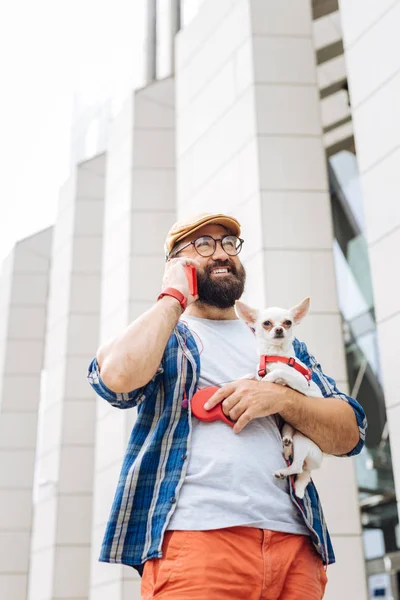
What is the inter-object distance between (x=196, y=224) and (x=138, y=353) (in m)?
0.67

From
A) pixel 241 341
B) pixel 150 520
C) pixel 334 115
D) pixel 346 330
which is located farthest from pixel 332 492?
pixel 346 330

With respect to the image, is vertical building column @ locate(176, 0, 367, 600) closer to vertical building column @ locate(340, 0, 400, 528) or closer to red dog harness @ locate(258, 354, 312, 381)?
vertical building column @ locate(340, 0, 400, 528)

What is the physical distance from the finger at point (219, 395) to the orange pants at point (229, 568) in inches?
16.2

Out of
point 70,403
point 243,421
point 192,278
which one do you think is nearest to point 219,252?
point 192,278

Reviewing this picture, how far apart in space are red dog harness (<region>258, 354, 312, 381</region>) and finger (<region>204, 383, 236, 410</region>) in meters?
0.21

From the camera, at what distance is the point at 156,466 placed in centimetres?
256

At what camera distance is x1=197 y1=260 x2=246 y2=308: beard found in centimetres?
291

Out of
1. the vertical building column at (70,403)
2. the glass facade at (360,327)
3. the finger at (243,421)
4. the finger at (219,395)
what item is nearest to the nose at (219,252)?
the finger at (219,395)

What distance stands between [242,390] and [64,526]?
11.0 m

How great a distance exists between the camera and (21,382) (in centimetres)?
1647

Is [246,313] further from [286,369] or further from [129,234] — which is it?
[129,234]

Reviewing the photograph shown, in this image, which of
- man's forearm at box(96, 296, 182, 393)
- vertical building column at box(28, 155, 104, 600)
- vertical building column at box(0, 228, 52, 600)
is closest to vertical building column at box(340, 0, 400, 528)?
man's forearm at box(96, 296, 182, 393)

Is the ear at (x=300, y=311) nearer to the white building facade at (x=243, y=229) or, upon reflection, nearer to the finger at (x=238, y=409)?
the finger at (x=238, y=409)

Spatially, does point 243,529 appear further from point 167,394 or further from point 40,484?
point 40,484
